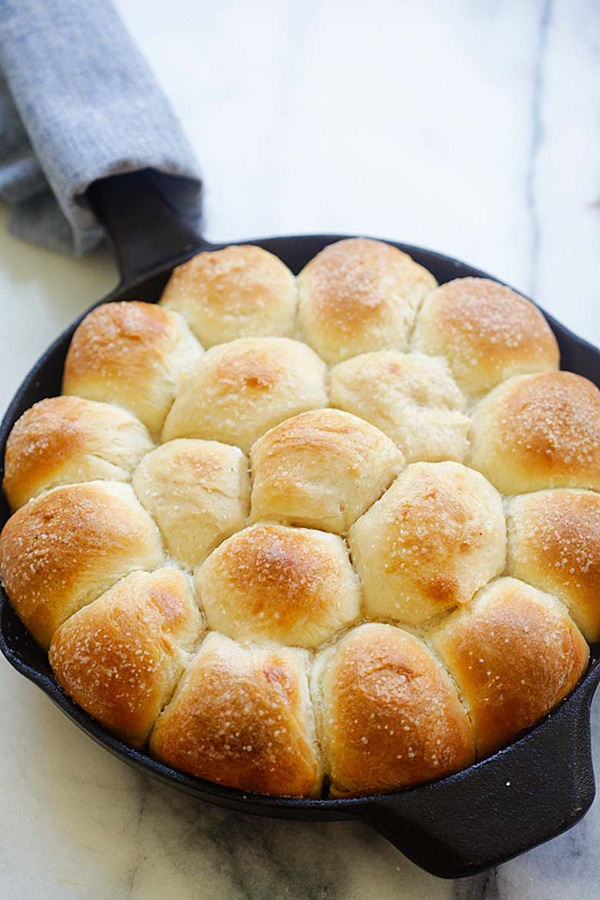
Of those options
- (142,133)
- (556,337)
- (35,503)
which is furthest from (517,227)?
(35,503)

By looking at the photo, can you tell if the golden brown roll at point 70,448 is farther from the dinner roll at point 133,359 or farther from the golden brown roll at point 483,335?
the golden brown roll at point 483,335

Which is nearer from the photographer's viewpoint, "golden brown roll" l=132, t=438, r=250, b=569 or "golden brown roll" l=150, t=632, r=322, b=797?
"golden brown roll" l=150, t=632, r=322, b=797

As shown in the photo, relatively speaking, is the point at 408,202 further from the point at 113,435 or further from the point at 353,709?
the point at 353,709

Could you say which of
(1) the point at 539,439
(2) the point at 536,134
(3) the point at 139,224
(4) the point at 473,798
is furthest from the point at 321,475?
(2) the point at 536,134

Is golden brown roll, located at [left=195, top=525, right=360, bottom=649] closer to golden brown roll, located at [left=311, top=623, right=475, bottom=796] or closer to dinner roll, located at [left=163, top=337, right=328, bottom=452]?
golden brown roll, located at [left=311, top=623, right=475, bottom=796]

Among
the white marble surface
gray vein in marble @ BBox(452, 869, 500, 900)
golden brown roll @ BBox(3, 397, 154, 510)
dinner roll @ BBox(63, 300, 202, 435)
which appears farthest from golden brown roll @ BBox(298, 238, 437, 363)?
gray vein in marble @ BBox(452, 869, 500, 900)

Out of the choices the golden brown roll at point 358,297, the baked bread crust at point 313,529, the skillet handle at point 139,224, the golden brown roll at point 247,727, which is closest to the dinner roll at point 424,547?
the baked bread crust at point 313,529
